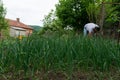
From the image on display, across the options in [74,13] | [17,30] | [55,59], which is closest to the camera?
[55,59]

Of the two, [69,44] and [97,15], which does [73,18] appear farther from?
[69,44]

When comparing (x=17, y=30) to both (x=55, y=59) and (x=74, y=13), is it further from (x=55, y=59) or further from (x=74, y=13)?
(x=55, y=59)

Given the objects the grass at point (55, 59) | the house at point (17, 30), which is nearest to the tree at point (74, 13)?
the house at point (17, 30)

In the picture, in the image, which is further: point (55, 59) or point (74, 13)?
point (74, 13)

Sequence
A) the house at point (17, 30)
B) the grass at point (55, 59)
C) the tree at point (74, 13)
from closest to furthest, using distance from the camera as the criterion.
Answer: the grass at point (55, 59), the house at point (17, 30), the tree at point (74, 13)

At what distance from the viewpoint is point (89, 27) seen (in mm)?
7145

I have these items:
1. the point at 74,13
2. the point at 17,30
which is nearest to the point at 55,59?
the point at 74,13

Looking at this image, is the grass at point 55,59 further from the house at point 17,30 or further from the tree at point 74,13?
the tree at point 74,13

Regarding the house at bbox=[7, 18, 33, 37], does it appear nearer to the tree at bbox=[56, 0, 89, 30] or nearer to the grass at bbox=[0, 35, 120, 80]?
the grass at bbox=[0, 35, 120, 80]

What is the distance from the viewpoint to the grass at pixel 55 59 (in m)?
3.15

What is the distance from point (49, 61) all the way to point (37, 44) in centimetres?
31

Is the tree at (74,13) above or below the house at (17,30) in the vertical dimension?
above

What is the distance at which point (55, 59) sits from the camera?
3.28 meters

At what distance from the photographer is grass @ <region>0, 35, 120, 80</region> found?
3.15 metres
